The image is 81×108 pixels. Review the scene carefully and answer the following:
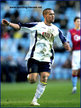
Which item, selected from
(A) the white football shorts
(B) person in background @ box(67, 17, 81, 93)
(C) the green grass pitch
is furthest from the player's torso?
(C) the green grass pitch

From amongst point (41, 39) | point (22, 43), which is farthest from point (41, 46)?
point (22, 43)

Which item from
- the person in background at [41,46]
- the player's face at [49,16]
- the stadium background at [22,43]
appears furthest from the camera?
the stadium background at [22,43]

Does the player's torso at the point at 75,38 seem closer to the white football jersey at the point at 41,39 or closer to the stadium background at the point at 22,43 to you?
the white football jersey at the point at 41,39

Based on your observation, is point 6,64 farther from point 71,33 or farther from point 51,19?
point 51,19

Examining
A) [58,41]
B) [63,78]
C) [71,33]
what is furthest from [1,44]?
[58,41]

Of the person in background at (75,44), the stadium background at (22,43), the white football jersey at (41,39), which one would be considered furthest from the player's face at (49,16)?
the stadium background at (22,43)

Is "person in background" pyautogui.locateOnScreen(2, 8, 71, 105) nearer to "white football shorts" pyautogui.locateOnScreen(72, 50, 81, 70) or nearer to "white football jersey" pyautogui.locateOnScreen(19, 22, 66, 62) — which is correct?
"white football jersey" pyautogui.locateOnScreen(19, 22, 66, 62)

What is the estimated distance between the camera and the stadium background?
1983 cm

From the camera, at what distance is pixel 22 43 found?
22234mm

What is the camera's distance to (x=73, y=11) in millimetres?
24078

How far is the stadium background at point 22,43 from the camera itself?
1983cm

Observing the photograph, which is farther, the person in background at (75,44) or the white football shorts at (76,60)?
the white football shorts at (76,60)

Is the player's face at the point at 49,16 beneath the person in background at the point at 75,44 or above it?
above

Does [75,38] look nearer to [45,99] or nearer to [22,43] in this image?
[45,99]
